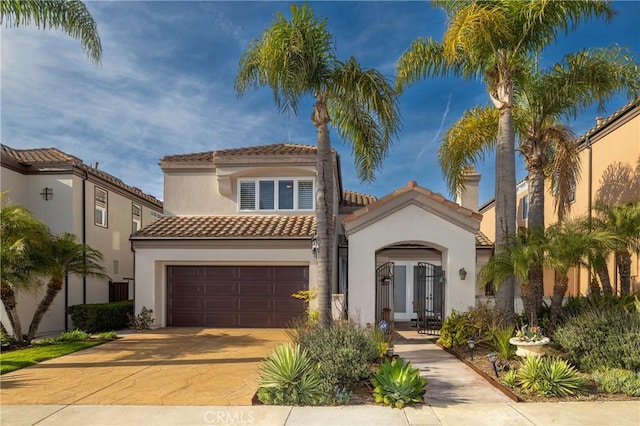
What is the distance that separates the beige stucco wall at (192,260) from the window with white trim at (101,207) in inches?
147

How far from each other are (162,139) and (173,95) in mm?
4923

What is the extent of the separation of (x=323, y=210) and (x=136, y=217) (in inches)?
593

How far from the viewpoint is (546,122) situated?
42.4ft

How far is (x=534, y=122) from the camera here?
511 inches

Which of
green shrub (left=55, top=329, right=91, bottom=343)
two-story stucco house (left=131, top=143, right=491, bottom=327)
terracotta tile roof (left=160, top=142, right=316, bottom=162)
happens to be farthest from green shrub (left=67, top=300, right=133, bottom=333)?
terracotta tile roof (left=160, top=142, right=316, bottom=162)

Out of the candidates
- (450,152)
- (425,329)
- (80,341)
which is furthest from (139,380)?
(450,152)

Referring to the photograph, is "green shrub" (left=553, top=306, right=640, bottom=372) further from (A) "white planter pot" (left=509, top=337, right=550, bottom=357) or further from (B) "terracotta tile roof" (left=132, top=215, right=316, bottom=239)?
(B) "terracotta tile roof" (left=132, top=215, right=316, bottom=239)

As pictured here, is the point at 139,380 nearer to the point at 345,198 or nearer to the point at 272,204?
the point at 272,204

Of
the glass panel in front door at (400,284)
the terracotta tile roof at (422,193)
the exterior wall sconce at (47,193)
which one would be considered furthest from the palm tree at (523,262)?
the exterior wall sconce at (47,193)

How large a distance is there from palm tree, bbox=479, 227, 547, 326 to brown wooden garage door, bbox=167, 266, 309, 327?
24.9ft

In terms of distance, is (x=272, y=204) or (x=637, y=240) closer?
(x=637, y=240)

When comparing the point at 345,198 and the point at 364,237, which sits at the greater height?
the point at 345,198

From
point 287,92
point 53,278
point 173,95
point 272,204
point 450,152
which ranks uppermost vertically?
point 173,95

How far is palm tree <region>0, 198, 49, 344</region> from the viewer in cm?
1188
